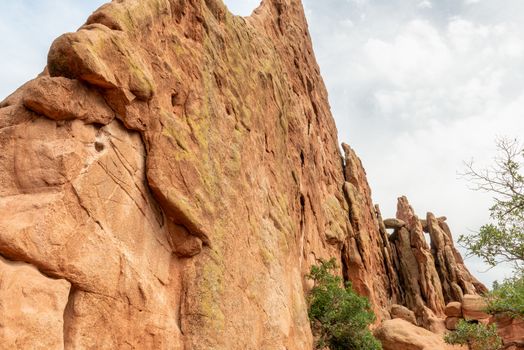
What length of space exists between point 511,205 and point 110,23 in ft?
48.8

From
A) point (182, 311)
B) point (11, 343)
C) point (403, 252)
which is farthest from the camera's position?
point (403, 252)

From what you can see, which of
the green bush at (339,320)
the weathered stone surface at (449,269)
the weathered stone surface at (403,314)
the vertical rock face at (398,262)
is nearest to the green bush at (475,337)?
the green bush at (339,320)

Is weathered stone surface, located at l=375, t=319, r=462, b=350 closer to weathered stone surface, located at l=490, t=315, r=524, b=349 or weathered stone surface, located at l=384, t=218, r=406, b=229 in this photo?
weathered stone surface, located at l=490, t=315, r=524, b=349

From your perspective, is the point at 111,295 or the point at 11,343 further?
the point at 111,295

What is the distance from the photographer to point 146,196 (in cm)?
1264

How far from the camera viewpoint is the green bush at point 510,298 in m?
15.8

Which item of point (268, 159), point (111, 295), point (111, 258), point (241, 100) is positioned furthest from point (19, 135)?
point (268, 159)

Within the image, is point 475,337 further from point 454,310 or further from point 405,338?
point 454,310

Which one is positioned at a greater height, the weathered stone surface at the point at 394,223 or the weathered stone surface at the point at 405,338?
the weathered stone surface at the point at 394,223

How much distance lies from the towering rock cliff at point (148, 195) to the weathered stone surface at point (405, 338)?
58.3 ft

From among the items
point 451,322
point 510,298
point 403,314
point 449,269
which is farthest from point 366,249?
point 510,298

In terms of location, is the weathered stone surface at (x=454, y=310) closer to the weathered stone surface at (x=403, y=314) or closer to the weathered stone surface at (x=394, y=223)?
the weathered stone surface at (x=403, y=314)

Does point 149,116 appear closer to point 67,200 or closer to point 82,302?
point 67,200

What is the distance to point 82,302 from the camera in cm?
982
